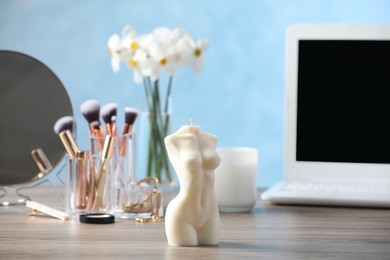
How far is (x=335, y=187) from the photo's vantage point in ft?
5.41

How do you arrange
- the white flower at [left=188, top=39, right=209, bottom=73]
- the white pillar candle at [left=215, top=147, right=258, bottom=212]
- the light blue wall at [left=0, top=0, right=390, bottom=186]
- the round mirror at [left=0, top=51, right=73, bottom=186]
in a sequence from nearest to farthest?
the white pillar candle at [left=215, top=147, right=258, bottom=212] < the round mirror at [left=0, top=51, right=73, bottom=186] < the white flower at [left=188, top=39, right=209, bottom=73] < the light blue wall at [left=0, top=0, right=390, bottom=186]

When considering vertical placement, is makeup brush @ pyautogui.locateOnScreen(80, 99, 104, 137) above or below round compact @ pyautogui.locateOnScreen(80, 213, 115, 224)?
above

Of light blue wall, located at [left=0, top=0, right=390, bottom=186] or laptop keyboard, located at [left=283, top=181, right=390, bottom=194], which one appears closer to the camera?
laptop keyboard, located at [left=283, top=181, right=390, bottom=194]

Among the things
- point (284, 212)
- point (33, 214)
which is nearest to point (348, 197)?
point (284, 212)

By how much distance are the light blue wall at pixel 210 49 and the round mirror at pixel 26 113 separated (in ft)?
5.43

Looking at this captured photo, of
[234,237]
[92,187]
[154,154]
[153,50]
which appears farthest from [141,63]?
[234,237]

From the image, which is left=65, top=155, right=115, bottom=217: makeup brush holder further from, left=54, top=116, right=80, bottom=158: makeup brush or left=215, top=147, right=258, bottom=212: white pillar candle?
left=215, top=147, right=258, bottom=212: white pillar candle

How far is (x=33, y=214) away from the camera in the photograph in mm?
1409

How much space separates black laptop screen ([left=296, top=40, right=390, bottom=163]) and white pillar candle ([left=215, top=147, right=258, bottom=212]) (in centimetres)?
29

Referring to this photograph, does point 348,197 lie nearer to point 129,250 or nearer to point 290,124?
point 290,124

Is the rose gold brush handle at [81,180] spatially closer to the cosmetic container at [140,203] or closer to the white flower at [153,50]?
the cosmetic container at [140,203]

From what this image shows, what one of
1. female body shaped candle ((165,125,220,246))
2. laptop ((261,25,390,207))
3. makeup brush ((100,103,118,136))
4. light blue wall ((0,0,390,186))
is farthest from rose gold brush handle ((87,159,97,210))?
light blue wall ((0,0,390,186))

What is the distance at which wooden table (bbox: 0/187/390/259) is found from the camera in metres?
1.06

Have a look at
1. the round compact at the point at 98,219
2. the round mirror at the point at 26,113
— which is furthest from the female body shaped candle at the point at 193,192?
the round mirror at the point at 26,113
